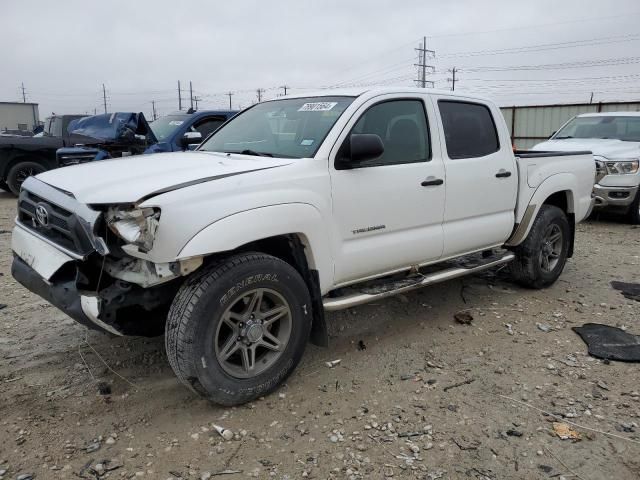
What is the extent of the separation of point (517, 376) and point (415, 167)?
5.28 feet

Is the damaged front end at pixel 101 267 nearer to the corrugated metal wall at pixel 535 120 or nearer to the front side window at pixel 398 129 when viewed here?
the front side window at pixel 398 129

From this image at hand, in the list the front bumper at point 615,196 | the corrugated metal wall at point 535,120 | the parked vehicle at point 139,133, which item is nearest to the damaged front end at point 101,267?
the parked vehicle at point 139,133

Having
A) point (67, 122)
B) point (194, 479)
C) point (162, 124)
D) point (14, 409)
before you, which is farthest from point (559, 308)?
point (67, 122)

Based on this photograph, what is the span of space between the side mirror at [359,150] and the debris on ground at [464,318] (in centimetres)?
186

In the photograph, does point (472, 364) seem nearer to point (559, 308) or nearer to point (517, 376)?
point (517, 376)

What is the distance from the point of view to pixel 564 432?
9.84 feet

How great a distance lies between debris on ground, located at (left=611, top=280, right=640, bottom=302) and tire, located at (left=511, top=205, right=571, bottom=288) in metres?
0.61

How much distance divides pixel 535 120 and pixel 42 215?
1725cm

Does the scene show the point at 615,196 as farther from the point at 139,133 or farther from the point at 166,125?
the point at 139,133

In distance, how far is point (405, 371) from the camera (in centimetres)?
373

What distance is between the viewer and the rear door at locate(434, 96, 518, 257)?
4.31 metres

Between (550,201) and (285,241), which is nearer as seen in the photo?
(285,241)

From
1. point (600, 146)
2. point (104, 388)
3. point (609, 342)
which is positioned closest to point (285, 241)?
point (104, 388)

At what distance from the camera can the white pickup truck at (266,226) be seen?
9.50ft
